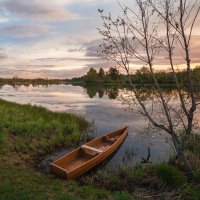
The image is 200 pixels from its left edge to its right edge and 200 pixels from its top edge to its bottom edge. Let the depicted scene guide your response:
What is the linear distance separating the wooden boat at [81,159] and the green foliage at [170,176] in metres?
2.87

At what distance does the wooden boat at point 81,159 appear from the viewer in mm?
10198

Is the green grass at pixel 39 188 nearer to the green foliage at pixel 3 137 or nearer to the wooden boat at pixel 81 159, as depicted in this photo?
the wooden boat at pixel 81 159

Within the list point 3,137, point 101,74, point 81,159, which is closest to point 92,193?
point 81,159

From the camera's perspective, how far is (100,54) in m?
8.64

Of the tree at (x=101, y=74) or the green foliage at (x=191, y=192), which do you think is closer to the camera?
the green foliage at (x=191, y=192)

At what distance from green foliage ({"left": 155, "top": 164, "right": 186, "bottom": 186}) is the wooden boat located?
9.41 ft

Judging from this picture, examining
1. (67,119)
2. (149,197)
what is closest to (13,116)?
(67,119)

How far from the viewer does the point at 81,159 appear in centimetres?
1262

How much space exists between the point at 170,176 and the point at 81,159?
4.83 metres

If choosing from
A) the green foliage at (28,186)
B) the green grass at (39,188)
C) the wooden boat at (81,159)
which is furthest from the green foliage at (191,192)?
the wooden boat at (81,159)

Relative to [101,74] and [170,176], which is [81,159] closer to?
[170,176]

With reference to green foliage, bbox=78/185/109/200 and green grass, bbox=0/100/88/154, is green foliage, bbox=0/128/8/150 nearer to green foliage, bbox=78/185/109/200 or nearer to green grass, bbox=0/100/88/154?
green grass, bbox=0/100/88/154

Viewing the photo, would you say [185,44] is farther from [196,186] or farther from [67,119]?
[67,119]

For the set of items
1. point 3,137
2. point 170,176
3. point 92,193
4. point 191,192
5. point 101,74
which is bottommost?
point 92,193
